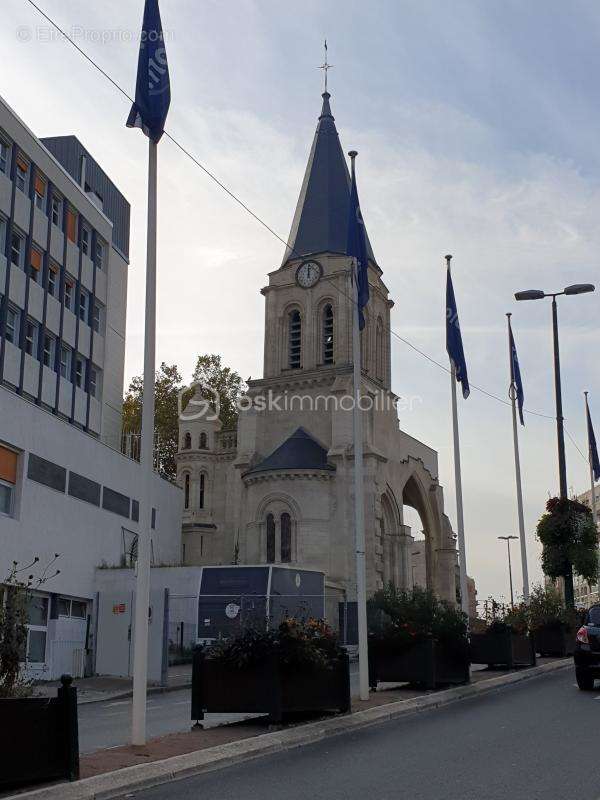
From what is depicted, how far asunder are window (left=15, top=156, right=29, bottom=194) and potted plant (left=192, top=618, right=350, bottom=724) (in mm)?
24301

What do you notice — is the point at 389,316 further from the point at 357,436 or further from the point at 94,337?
the point at 357,436

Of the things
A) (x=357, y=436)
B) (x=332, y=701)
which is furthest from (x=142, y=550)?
(x=357, y=436)

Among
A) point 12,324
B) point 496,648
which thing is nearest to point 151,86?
point 496,648

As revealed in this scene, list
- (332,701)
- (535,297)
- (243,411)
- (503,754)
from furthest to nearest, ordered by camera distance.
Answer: (243,411), (535,297), (332,701), (503,754)

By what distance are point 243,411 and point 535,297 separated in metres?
29.7

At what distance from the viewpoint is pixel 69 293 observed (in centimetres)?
3625

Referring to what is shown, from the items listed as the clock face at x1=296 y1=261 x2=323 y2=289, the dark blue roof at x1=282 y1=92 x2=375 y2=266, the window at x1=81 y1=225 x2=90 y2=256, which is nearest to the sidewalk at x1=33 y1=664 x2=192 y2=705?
the window at x1=81 y1=225 x2=90 y2=256

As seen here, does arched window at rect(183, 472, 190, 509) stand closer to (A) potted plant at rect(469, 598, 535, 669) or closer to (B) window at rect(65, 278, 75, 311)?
(B) window at rect(65, 278, 75, 311)

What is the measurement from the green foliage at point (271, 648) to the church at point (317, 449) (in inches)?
1385

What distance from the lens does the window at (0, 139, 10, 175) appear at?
3103 centimetres

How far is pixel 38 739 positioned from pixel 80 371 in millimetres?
30175

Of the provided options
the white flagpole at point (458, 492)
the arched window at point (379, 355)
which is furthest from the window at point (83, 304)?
the arched window at point (379, 355)

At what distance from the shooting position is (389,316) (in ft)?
213

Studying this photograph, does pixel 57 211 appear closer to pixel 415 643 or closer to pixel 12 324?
pixel 12 324
